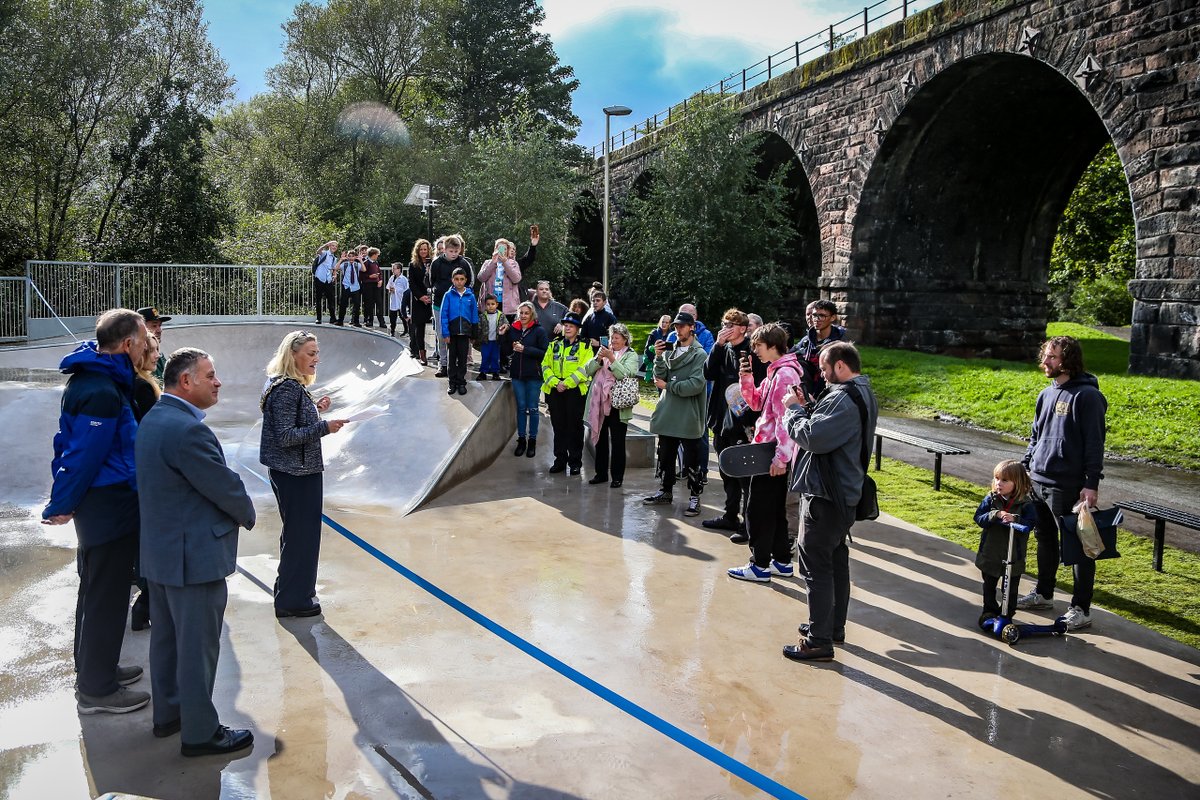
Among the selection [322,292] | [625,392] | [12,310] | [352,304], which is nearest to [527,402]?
[625,392]

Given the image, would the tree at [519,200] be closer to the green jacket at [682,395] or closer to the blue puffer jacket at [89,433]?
the green jacket at [682,395]

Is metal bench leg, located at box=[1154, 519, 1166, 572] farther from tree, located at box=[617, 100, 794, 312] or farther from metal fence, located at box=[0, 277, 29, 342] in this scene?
metal fence, located at box=[0, 277, 29, 342]

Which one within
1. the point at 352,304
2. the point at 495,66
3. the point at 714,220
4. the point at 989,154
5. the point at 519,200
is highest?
the point at 495,66

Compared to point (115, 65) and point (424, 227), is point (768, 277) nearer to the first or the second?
point (424, 227)

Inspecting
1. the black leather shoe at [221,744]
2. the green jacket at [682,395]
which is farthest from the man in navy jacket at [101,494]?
the green jacket at [682,395]

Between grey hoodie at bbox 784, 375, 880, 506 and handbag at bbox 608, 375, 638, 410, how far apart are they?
405 centimetres

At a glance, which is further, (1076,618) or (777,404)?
(777,404)

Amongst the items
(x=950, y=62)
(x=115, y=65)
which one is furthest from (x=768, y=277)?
(x=115, y=65)

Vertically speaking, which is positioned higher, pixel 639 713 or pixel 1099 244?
pixel 1099 244

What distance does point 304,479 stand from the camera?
553 cm

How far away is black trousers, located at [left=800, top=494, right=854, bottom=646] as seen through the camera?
5.03 metres

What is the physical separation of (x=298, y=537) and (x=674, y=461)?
4.04m

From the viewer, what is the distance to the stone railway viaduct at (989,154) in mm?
13812

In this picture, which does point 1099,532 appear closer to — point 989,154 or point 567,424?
point 567,424
